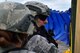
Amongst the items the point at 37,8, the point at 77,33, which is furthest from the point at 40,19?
the point at 77,33

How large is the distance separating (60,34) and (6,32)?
25.9ft

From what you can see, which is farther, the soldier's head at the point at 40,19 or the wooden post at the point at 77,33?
the soldier's head at the point at 40,19

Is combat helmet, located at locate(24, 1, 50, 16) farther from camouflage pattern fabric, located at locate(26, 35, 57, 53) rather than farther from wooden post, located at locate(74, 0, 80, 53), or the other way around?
wooden post, located at locate(74, 0, 80, 53)

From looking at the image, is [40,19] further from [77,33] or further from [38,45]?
[77,33]

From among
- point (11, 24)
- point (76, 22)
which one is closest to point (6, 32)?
point (11, 24)

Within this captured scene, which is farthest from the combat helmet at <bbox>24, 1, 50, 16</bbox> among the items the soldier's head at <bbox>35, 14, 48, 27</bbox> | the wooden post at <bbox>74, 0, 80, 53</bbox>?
the wooden post at <bbox>74, 0, 80, 53</bbox>

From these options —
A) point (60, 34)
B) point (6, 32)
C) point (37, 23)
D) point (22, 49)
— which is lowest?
point (60, 34)

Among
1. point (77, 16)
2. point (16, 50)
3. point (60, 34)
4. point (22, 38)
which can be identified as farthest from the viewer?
point (60, 34)

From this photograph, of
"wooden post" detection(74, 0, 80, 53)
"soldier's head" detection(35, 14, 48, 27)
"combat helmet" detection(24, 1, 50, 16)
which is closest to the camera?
"wooden post" detection(74, 0, 80, 53)

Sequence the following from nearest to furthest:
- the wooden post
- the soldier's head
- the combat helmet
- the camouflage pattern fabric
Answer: the wooden post, the camouflage pattern fabric, the soldier's head, the combat helmet

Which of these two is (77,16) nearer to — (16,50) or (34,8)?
(16,50)

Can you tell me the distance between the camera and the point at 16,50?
167 centimetres

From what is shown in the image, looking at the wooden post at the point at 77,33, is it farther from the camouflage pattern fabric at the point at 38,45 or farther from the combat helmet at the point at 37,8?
the combat helmet at the point at 37,8

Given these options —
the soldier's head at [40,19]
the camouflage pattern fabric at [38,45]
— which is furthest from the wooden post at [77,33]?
the soldier's head at [40,19]
